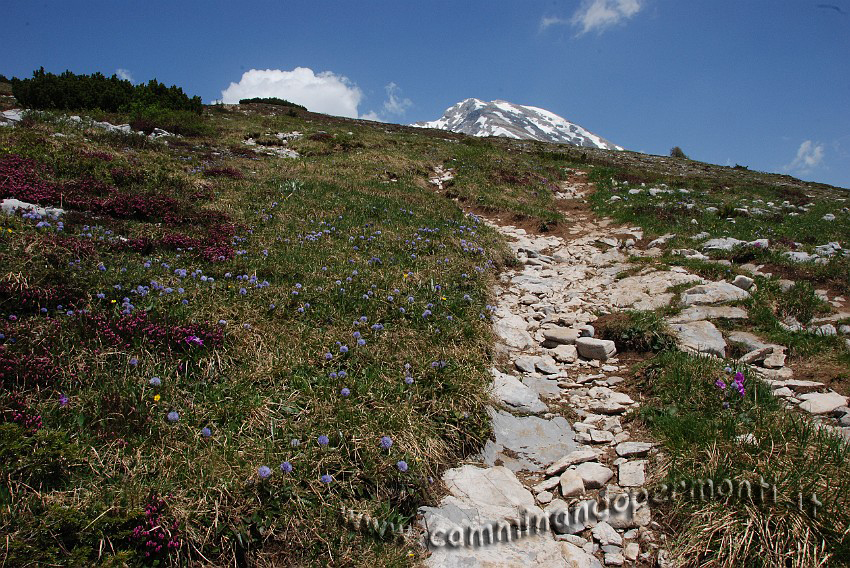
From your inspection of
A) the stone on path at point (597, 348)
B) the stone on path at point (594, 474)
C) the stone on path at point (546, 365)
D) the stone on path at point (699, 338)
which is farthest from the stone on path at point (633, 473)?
the stone on path at point (597, 348)

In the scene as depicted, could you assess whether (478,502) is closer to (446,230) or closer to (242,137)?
(446,230)

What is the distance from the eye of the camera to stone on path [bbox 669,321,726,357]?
19.3 ft

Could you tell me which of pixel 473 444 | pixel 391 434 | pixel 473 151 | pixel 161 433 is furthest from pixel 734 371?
pixel 473 151

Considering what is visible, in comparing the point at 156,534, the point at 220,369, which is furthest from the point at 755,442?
the point at 220,369

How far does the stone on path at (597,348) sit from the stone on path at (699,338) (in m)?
Answer: 0.86

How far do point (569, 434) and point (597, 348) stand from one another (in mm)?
1877

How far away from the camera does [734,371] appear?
486 centimetres

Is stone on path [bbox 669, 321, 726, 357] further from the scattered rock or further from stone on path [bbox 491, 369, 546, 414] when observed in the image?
stone on path [bbox 491, 369, 546, 414]

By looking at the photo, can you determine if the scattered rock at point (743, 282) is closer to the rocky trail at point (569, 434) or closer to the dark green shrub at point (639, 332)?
the rocky trail at point (569, 434)

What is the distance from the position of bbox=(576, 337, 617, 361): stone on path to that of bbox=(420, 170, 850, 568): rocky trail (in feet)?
0.05

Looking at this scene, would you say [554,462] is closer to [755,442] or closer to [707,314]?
[755,442]

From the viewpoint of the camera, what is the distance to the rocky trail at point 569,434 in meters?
3.43

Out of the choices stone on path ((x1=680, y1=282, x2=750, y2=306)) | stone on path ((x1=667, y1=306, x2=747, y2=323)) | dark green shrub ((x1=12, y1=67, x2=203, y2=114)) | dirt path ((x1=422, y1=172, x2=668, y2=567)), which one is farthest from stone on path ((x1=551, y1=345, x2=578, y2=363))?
dark green shrub ((x1=12, y1=67, x2=203, y2=114))

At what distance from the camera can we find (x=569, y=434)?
488 centimetres
